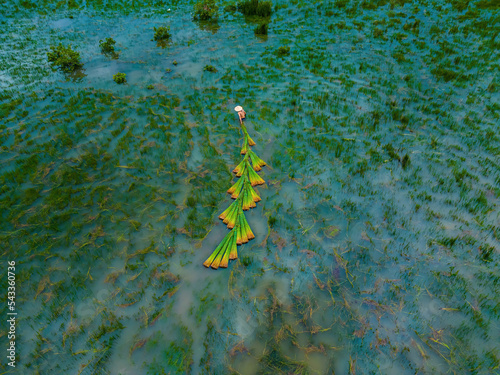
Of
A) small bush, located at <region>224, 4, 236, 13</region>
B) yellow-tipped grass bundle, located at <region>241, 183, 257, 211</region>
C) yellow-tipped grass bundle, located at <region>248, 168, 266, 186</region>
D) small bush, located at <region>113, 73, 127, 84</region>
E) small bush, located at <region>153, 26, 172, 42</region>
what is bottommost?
yellow-tipped grass bundle, located at <region>241, 183, 257, 211</region>

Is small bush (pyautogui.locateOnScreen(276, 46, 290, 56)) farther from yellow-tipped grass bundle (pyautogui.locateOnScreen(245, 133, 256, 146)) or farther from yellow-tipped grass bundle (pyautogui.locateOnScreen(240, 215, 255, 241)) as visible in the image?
yellow-tipped grass bundle (pyautogui.locateOnScreen(240, 215, 255, 241))

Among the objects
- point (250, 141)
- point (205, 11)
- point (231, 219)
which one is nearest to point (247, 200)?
point (231, 219)

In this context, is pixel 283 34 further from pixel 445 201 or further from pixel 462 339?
pixel 462 339

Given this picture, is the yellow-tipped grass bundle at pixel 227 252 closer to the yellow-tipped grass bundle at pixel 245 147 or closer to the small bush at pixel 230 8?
the yellow-tipped grass bundle at pixel 245 147

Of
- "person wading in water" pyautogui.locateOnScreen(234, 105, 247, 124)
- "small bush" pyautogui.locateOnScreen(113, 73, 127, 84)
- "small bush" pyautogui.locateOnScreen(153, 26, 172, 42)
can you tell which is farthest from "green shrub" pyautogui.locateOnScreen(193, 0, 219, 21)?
"person wading in water" pyautogui.locateOnScreen(234, 105, 247, 124)

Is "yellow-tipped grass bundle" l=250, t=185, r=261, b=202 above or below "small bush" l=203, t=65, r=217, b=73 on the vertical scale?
below

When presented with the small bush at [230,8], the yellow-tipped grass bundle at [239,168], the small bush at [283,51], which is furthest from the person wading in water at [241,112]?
the small bush at [230,8]

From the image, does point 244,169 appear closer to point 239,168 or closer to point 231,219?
point 239,168
